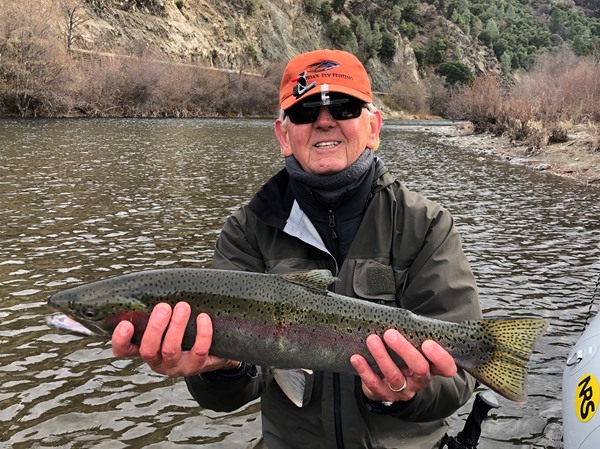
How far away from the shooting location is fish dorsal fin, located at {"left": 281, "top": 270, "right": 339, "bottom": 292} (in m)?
2.62

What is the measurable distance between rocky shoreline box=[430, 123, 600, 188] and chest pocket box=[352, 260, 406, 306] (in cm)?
1873

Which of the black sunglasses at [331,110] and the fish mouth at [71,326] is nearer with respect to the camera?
the fish mouth at [71,326]

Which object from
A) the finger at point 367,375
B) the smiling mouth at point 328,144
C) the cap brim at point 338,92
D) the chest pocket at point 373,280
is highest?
the cap brim at point 338,92

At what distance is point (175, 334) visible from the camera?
7.91ft

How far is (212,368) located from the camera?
266 centimetres

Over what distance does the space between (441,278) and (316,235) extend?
696mm

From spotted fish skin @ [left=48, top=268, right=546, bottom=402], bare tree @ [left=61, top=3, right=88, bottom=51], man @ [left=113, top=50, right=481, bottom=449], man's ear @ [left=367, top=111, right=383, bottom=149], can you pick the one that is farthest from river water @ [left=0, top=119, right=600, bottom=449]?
bare tree @ [left=61, top=3, right=88, bottom=51]

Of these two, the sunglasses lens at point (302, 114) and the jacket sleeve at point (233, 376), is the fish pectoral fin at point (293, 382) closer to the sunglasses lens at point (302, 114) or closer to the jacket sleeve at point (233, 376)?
the jacket sleeve at point (233, 376)

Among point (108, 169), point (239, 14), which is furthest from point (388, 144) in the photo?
point (239, 14)

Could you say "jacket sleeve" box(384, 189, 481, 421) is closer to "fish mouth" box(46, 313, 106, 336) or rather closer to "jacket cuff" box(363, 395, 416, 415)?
"jacket cuff" box(363, 395, 416, 415)

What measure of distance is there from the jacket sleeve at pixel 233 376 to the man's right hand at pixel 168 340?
278 millimetres

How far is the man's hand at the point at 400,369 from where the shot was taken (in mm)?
2348

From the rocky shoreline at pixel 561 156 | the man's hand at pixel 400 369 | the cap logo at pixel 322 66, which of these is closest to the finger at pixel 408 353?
the man's hand at pixel 400 369

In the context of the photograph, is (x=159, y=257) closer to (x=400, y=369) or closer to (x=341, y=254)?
(x=341, y=254)
